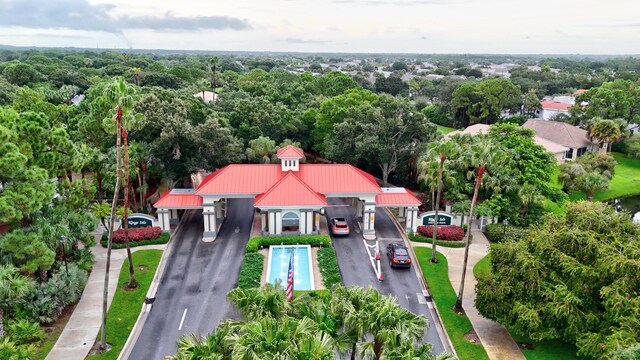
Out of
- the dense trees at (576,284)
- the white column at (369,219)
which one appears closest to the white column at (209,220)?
the white column at (369,219)

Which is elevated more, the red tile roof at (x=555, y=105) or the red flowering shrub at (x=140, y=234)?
the red tile roof at (x=555, y=105)

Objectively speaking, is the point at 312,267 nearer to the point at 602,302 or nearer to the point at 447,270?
the point at 447,270

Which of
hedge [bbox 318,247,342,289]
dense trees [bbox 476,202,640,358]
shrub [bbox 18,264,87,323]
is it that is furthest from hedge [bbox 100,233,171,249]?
dense trees [bbox 476,202,640,358]

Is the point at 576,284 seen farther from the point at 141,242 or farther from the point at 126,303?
the point at 141,242

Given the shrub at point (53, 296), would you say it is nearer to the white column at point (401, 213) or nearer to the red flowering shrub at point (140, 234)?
the red flowering shrub at point (140, 234)

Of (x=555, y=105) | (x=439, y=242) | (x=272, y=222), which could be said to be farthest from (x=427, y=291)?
(x=555, y=105)

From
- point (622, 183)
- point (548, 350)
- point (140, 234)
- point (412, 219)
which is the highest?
point (412, 219)
